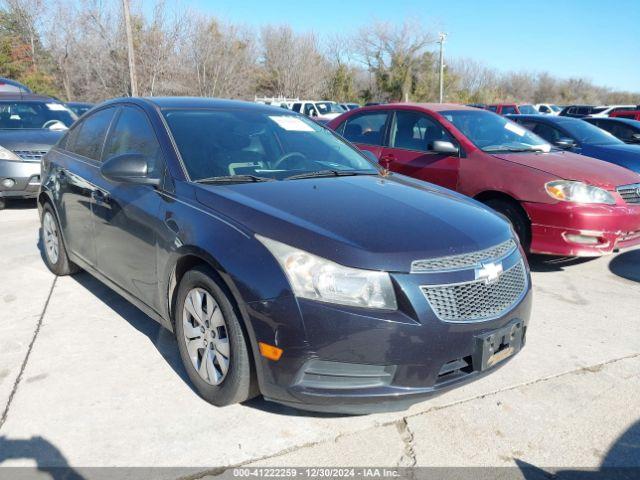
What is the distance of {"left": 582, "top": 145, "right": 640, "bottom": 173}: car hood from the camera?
24.0 feet

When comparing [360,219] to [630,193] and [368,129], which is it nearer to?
[630,193]

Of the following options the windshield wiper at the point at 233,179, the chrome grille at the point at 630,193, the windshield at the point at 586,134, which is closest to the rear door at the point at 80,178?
the windshield wiper at the point at 233,179

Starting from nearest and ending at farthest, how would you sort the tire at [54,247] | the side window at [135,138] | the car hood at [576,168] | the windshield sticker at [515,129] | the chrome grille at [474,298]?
the chrome grille at [474,298]
the side window at [135,138]
the tire at [54,247]
the car hood at [576,168]
the windshield sticker at [515,129]

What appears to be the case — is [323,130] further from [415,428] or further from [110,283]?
[415,428]

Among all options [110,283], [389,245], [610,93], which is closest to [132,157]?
[110,283]

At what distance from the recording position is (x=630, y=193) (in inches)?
207

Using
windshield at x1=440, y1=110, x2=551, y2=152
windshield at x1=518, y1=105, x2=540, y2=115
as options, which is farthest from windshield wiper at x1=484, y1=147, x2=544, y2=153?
windshield at x1=518, y1=105, x2=540, y2=115

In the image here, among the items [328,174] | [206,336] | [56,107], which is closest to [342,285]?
[206,336]

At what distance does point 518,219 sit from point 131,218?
3.60m

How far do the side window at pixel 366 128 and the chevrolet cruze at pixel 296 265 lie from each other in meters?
2.93

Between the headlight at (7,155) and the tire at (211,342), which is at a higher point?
the headlight at (7,155)

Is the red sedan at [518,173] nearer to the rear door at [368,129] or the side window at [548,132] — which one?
the rear door at [368,129]

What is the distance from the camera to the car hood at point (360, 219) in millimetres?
2430

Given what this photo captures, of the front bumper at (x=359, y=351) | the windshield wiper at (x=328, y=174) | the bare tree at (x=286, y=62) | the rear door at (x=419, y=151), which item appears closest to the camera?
the front bumper at (x=359, y=351)
